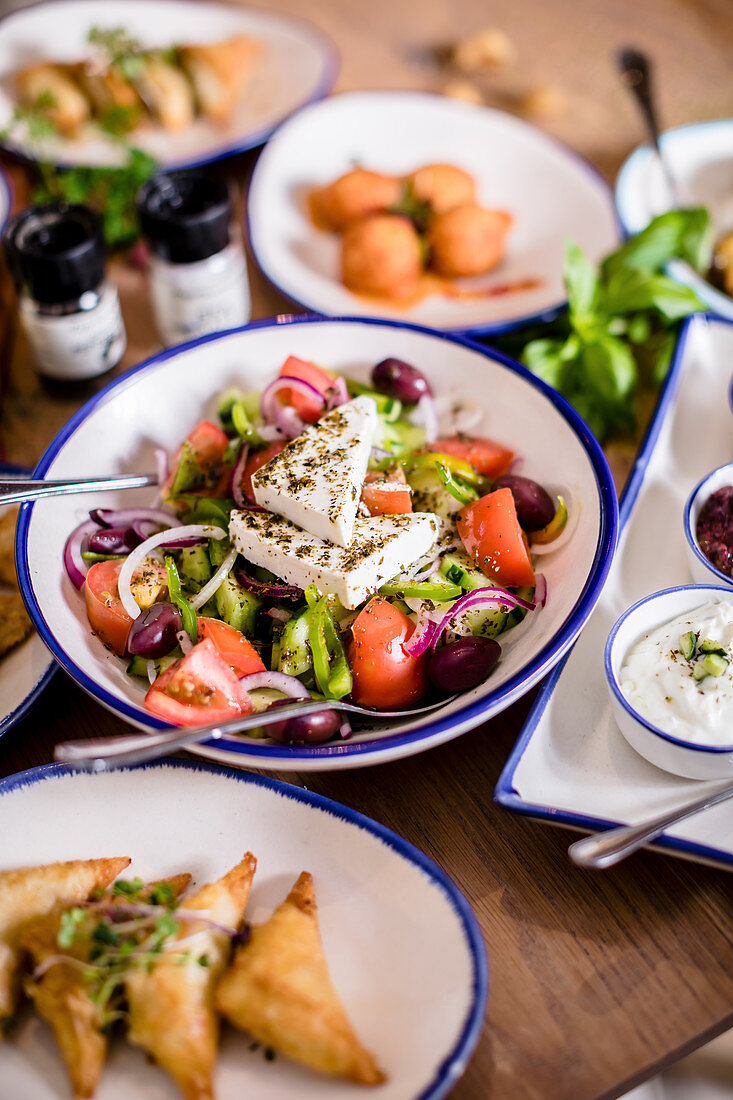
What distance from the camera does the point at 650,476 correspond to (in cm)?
236

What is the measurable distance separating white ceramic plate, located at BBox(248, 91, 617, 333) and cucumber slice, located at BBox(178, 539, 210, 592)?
114 cm

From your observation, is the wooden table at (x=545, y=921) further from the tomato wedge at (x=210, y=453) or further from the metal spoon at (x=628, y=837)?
the tomato wedge at (x=210, y=453)

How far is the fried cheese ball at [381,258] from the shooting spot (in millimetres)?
2943

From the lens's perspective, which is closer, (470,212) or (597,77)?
(470,212)

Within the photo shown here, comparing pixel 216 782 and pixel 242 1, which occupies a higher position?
pixel 242 1

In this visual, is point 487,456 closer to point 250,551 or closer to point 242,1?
point 250,551

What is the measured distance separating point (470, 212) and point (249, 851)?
92.0 inches

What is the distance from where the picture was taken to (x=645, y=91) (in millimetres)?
3521

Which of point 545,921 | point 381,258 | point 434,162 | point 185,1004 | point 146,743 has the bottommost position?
point 545,921

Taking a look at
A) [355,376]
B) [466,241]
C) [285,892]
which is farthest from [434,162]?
[285,892]


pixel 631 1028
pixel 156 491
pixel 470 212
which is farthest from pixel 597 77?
pixel 631 1028

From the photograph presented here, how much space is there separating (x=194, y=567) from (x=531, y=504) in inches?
31.1

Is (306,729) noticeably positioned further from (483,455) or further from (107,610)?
(483,455)

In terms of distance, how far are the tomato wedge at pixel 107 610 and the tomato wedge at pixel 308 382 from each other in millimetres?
639
